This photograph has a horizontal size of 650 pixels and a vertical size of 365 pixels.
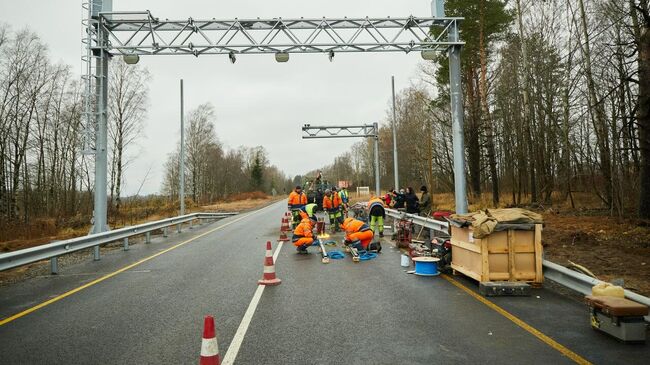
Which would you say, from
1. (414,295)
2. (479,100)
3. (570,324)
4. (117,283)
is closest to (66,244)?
(117,283)

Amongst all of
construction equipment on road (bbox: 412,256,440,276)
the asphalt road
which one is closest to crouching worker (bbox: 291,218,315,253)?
the asphalt road

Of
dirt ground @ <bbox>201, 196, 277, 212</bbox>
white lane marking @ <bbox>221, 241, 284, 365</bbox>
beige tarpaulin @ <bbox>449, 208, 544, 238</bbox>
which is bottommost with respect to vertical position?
white lane marking @ <bbox>221, 241, 284, 365</bbox>

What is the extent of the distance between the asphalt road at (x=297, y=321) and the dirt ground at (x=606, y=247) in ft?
7.72

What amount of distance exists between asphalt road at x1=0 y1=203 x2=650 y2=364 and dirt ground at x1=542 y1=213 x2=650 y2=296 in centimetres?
235

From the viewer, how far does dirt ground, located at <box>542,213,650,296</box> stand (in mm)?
8504

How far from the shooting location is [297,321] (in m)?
5.75

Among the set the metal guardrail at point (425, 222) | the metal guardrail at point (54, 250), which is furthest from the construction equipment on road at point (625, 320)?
the metal guardrail at point (54, 250)

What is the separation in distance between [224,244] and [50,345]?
377 inches

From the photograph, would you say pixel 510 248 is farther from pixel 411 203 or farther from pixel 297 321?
pixel 411 203

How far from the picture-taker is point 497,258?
7559 mm

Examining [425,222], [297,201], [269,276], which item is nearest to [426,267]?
[269,276]

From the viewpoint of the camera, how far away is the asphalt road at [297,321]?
452cm

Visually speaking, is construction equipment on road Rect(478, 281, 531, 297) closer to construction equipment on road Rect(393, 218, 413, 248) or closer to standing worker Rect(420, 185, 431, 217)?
construction equipment on road Rect(393, 218, 413, 248)

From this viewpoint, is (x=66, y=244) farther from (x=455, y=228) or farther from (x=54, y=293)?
(x=455, y=228)
